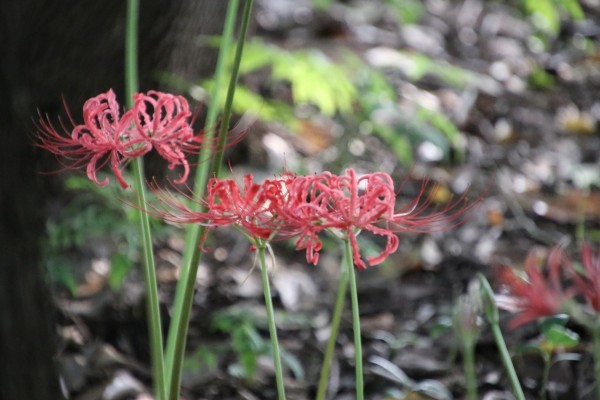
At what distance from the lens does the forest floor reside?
176cm

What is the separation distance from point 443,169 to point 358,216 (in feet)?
7.39

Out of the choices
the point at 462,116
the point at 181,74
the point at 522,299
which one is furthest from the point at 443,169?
the point at 522,299

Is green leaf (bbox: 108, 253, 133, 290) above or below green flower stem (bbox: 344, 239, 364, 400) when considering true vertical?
below

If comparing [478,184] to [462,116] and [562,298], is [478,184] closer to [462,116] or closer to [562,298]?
[462,116]

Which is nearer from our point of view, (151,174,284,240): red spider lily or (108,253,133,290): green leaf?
(151,174,284,240): red spider lily

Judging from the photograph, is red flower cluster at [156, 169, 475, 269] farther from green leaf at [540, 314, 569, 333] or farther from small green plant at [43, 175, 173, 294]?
small green plant at [43, 175, 173, 294]

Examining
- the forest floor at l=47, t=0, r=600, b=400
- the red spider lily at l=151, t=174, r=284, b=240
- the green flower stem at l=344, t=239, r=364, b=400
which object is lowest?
the forest floor at l=47, t=0, r=600, b=400

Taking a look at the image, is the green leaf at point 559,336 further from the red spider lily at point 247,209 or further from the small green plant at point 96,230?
the small green plant at point 96,230

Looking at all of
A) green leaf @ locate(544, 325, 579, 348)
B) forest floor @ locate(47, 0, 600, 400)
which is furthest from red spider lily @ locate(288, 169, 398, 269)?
green leaf @ locate(544, 325, 579, 348)

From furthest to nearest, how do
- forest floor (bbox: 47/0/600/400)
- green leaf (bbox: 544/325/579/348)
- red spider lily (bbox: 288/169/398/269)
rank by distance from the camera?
1. forest floor (bbox: 47/0/600/400)
2. green leaf (bbox: 544/325/579/348)
3. red spider lily (bbox: 288/169/398/269)

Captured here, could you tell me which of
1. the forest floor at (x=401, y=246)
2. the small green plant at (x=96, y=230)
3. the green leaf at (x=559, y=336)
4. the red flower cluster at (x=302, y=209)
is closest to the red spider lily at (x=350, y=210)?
the red flower cluster at (x=302, y=209)

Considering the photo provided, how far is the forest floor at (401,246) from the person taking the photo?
176 cm

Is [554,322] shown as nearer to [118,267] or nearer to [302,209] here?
[302,209]

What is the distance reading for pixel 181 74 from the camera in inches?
94.8
